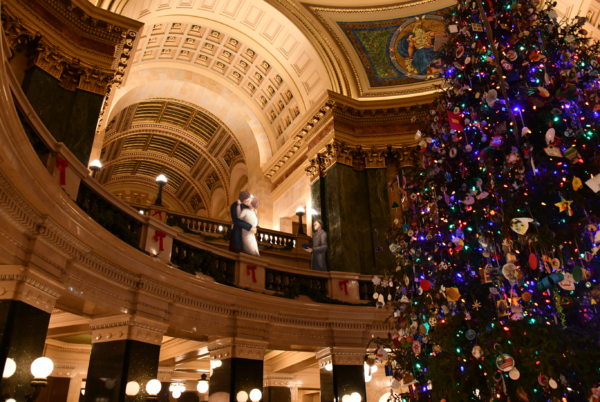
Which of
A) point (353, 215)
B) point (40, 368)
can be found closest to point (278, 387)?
point (353, 215)

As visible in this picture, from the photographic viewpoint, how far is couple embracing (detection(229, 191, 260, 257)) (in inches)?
477

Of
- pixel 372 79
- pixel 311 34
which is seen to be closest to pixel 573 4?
pixel 372 79

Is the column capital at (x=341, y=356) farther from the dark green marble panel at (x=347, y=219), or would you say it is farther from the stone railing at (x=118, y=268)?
the dark green marble panel at (x=347, y=219)

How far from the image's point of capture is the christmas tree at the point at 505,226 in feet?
14.7

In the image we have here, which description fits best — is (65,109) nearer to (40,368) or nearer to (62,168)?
(62,168)

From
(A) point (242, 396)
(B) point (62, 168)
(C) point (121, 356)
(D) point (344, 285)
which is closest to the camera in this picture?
(B) point (62, 168)

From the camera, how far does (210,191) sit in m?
27.5

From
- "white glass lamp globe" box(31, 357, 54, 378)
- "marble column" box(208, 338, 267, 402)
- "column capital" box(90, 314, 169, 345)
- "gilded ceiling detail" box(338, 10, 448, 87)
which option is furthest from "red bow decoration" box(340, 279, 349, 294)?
"white glass lamp globe" box(31, 357, 54, 378)

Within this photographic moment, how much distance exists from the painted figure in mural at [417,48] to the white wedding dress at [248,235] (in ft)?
30.3

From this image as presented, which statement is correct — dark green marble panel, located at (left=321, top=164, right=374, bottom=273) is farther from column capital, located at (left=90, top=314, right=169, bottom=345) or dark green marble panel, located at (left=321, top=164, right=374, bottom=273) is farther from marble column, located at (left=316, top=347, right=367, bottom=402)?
column capital, located at (left=90, top=314, right=169, bottom=345)

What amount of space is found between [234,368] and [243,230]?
3731mm

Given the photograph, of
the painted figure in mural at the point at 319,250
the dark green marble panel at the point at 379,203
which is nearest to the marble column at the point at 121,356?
the painted figure in mural at the point at 319,250

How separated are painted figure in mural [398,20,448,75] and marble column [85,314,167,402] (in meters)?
13.7

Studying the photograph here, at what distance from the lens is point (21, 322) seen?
5.95 m
